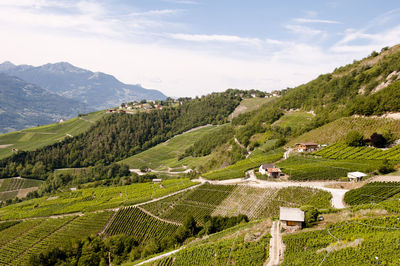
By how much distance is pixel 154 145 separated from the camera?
623ft

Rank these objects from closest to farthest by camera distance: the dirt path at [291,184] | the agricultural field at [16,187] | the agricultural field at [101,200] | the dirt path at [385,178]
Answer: the dirt path at [291,184] → the dirt path at [385,178] → the agricultural field at [101,200] → the agricultural field at [16,187]

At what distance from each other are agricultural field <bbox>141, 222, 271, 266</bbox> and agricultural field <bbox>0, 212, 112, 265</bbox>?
28.4m

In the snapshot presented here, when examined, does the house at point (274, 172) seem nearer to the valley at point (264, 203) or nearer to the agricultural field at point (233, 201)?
the valley at point (264, 203)

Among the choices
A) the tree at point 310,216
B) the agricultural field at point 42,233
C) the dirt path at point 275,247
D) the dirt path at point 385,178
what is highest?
the dirt path at point 385,178

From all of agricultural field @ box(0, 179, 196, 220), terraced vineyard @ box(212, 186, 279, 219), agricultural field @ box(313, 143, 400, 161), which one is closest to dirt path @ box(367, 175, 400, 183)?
agricultural field @ box(313, 143, 400, 161)

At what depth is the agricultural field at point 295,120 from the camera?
325 feet

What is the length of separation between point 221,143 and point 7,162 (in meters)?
128

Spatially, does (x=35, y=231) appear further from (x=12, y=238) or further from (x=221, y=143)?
(x=221, y=143)

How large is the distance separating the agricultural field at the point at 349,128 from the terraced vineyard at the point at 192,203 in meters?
33.4

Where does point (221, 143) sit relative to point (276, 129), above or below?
below

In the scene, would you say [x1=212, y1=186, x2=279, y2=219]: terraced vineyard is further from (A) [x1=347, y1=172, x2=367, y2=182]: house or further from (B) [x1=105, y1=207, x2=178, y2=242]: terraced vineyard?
(A) [x1=347, y1=172, x2=367, y2=182]: house

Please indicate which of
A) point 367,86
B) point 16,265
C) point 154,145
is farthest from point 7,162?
point 367,86

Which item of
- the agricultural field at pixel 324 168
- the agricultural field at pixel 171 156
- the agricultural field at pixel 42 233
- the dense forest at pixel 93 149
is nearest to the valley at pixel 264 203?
the agricultural field at pixel 324 168

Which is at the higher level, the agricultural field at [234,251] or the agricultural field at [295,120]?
the agricultural field at [295,120]
